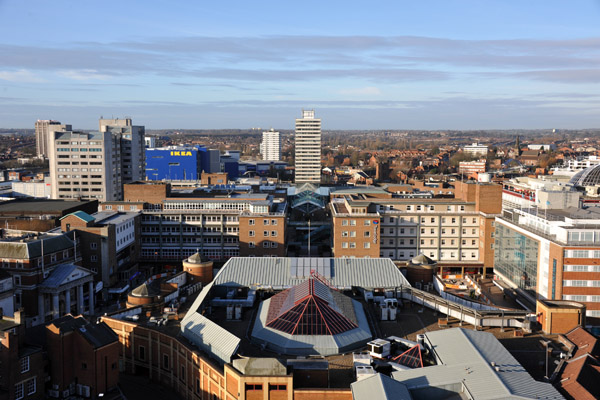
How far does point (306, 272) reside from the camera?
4769cm

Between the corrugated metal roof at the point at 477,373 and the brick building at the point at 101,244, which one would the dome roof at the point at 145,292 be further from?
the corrugated metal roof at the point at 477,373

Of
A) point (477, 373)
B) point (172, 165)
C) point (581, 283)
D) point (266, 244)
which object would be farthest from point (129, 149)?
point (477, 373)

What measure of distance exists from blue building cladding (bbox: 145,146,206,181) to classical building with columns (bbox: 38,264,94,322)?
110 metres

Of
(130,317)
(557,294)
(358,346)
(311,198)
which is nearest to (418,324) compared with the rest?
(358,346)

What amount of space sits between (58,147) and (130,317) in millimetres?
77962

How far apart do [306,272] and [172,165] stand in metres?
125

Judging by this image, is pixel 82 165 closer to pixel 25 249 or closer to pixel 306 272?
pixel 25 249

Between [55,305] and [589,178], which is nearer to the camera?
[55,305]

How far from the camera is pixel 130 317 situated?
41.2 m

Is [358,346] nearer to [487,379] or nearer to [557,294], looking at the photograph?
[487,379]

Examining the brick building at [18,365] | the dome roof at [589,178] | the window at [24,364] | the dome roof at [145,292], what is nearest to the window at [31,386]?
the brick building at [18,365]

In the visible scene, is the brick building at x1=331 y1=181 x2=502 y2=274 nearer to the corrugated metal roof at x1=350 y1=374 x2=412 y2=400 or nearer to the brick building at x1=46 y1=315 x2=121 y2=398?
the brick building at x1=46 y1=315 x2=121 y2=398

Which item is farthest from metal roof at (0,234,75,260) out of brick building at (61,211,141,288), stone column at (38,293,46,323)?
brick building at (61,211,141,288)

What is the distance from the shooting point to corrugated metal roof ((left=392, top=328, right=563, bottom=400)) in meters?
27.4
